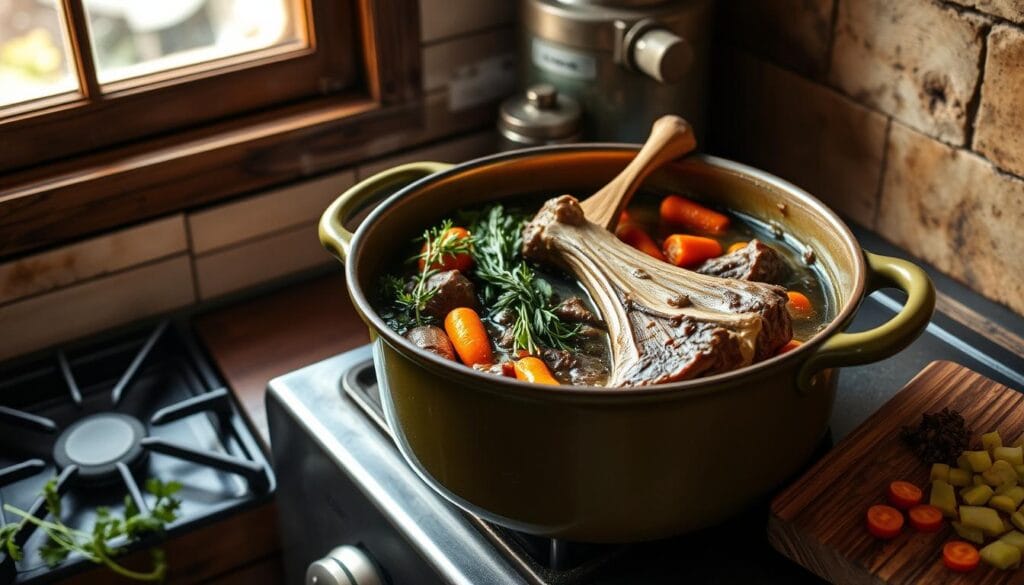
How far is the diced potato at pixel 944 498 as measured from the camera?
88 centimetres

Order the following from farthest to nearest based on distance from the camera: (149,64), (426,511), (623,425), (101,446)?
(149,64), (101,446), (426,511), (623,425)

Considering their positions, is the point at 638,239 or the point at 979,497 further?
the point at 638,239

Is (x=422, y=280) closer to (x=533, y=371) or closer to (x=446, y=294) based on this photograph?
(x=446, y=294)

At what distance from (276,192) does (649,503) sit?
29.4 inches

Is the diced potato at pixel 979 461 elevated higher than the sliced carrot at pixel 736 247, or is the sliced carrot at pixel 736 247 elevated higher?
the sliced carrot at pixel 736 247

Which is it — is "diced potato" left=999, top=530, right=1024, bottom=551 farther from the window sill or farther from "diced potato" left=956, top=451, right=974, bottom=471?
the window sill

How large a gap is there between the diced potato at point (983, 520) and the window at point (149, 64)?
35.2 inches

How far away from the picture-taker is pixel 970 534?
855 mm

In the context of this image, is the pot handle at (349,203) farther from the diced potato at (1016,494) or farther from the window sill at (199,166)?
the diced potato at (1016,494)

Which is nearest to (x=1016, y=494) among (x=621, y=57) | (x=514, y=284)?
(x=514, y=284)

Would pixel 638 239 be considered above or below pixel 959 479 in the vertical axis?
above

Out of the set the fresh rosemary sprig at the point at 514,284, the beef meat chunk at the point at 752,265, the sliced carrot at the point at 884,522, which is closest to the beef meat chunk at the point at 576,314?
the fresh rosemary sprig at the point at 514,284

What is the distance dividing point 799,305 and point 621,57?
0.46 metres

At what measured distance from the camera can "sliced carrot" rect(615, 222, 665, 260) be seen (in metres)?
1.02
